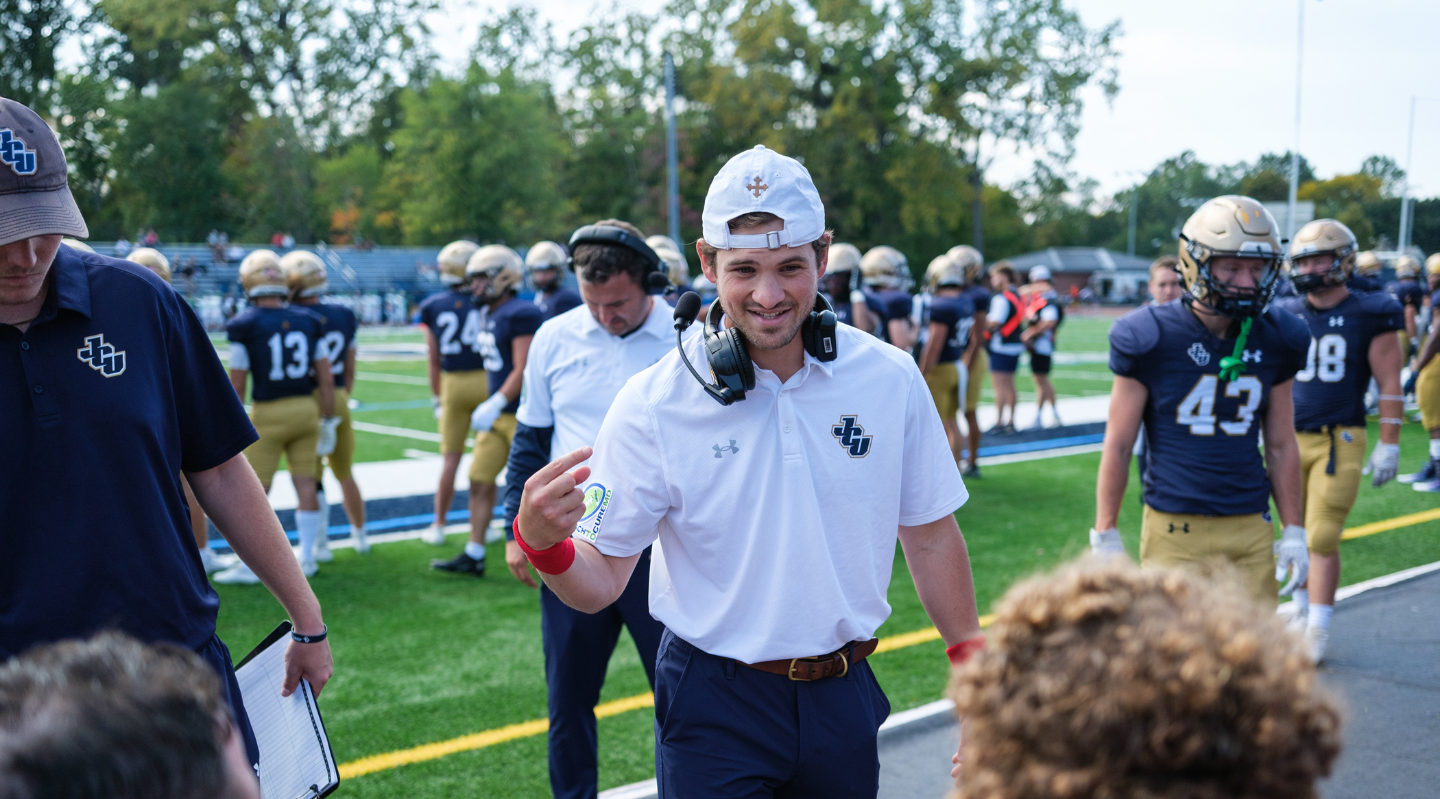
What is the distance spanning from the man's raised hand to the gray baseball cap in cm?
101

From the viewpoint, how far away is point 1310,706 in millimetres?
1110

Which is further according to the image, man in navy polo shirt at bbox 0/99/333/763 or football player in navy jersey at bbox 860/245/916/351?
football player in navy jersey at bbox 860/245/916/351

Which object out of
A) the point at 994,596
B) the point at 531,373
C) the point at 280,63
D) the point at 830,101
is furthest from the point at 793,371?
the point at 280,63

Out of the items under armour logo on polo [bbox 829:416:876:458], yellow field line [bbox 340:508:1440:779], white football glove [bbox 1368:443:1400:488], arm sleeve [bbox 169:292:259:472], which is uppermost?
arm sleeve [bbox 169:292:259:472]

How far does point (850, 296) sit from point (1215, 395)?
5.66 m

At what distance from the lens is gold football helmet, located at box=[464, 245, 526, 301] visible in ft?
26.2

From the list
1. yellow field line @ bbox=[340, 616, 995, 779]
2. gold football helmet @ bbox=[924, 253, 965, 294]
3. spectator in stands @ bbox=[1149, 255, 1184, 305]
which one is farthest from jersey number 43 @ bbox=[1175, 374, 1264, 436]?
gold football helmet @ bbox=[924, 253, 965, 294]

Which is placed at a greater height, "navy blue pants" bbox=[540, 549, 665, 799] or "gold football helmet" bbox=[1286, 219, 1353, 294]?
"gold football helmet" bbox=[1286, 219, 1353, 294]

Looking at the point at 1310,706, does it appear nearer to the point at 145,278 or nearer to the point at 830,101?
the point at 145,278

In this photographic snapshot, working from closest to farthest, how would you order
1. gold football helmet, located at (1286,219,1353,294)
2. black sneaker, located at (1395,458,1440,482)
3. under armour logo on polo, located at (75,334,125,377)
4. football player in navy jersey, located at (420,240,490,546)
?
under armour logo on polo, located at (75,334,125,377)
gold football helmet, located at (1286,219,1353,294)
football player in navy jersey, located at (420,240,490,546)
black sneaker, located at (1395,458,1440,482)

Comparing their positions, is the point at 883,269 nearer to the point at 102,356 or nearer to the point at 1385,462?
the point at 1385,462

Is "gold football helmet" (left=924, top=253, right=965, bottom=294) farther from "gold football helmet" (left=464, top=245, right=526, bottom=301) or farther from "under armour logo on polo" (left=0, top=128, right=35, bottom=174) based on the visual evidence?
"under armour logo on polo" (left=0, top=128, right=35, bottom=174)

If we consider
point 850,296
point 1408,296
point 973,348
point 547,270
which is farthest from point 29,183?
point 1408,296

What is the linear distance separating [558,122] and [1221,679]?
58.3 meters
